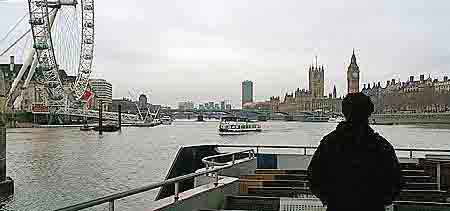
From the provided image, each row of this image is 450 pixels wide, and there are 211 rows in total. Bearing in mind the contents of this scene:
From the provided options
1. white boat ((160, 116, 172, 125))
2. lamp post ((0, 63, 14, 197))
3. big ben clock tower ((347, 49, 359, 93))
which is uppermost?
big ben clock tower ((347, 49, 359, 93))

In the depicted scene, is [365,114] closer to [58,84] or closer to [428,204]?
[428,204]

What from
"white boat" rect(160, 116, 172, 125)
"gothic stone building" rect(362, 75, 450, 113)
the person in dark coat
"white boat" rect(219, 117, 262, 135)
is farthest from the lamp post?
"white boat" rect(160, 116, 172, 125)

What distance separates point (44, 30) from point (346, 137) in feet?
281

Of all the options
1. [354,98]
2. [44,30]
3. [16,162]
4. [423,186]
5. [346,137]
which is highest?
[44,30]

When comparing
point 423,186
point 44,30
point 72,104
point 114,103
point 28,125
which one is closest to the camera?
point 423,186

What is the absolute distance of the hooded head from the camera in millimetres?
3709

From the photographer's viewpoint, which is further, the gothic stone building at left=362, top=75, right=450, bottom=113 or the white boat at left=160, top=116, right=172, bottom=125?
the white boat at left=160, top=116, right=172, bottom=125

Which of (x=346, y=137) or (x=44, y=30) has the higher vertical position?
(x=44, y=30)

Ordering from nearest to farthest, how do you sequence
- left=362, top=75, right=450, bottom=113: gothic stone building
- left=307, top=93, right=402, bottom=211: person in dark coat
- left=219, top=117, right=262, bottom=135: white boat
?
left=307, top=93, right=402, bottom=211: person in dark coat, left=219, top=117, right=262, bottom=135: white boat, left=362, top=75, right=450, bottom=113: gothic stone building

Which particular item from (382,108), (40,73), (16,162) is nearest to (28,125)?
(40,73)

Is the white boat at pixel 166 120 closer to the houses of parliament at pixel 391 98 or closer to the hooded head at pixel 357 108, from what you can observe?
the houses of parliament at pixel 391 98

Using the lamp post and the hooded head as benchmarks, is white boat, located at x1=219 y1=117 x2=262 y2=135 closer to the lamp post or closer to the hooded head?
the lamp post

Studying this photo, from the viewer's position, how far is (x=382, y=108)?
10662 centimetres

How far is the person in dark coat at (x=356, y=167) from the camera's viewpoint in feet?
11.9
